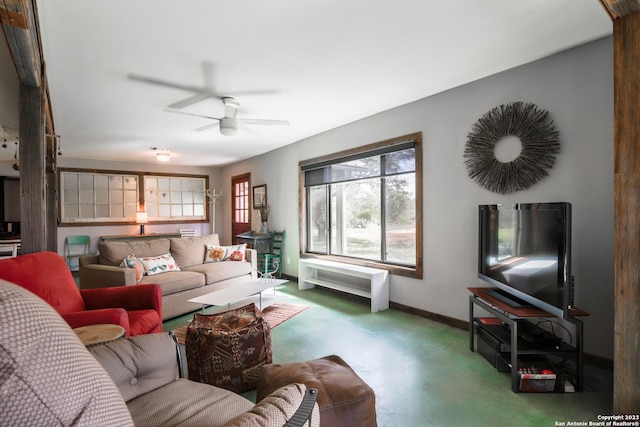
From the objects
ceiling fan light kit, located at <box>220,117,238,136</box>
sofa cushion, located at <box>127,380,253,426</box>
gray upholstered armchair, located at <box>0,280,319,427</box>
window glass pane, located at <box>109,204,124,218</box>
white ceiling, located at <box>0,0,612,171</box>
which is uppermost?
white ceiling, located at <box>0,0,612,171</box>

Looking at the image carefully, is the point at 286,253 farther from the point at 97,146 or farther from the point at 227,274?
the point at 97,146

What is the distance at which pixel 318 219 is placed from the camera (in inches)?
207

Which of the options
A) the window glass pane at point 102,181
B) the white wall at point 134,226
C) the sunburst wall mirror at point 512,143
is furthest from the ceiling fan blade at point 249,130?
the window glass pane at point 102,181

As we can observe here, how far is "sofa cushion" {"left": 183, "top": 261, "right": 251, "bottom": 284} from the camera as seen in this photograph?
13.6 feet

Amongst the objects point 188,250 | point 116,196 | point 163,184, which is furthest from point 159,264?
point 163,184

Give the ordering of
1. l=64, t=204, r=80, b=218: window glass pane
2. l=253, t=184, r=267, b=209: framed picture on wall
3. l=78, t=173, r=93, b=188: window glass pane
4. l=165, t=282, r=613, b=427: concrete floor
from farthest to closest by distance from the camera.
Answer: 1. l=78, t=173, r=93, b=188: window glass pane
2. l=64, t=204, r=80, b=218: window glass pane
3. l=253, t=184, r=267, b=209: framed picture on wall
4. l=165, t=282, r=613, b=427: concrete floor

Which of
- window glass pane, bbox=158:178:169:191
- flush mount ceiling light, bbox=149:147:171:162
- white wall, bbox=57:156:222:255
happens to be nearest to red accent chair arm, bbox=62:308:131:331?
flush mount ceiling light, bbox=149:147:171:162

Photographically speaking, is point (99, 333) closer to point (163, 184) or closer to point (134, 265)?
point (134, 265)

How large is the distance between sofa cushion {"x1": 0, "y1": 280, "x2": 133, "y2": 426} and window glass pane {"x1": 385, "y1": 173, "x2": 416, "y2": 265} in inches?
137

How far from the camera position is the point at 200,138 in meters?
5.09

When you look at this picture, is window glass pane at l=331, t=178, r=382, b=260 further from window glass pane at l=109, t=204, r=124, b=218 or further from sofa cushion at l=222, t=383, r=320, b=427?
window glass pane at l=109, t=204, r=124, b=218

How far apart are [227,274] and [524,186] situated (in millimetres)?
3713

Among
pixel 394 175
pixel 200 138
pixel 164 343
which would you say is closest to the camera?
pixel 164 343

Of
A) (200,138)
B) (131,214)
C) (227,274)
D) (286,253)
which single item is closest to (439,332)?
(227,274)
